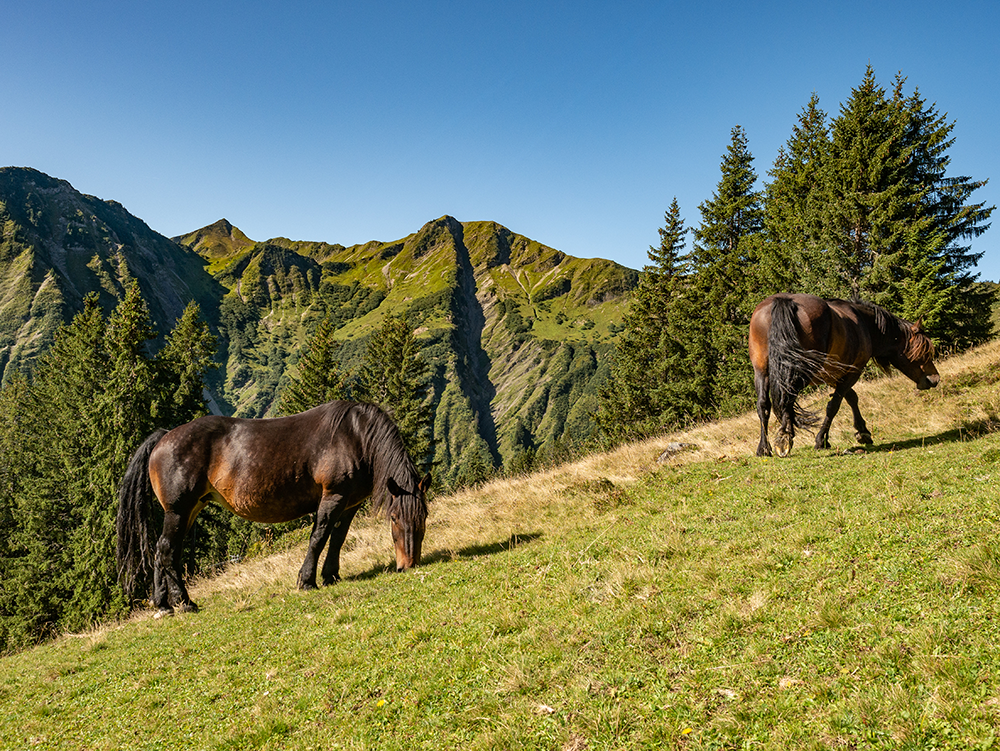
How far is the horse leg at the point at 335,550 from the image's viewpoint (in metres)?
8.93

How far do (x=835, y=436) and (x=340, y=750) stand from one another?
12.0 meters

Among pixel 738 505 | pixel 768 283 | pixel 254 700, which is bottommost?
pixel 254 700

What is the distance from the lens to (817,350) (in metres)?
9.76

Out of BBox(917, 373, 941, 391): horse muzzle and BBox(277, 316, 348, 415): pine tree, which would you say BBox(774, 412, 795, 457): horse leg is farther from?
BBox(277, 316, 348, 415): pine tree

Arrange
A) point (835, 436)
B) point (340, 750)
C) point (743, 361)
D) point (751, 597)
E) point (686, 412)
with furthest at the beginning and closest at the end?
point (686, 412) < point (743, 361) < point (835, 436) < point (751, 597) < point (340, 750)

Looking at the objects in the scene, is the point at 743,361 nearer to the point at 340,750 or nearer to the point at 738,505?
the point at 738,505

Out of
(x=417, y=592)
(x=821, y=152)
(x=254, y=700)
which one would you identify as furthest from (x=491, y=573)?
(x=821, y=152)

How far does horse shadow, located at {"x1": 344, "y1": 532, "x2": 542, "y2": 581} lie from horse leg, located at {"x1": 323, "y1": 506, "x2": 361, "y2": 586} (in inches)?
10.5

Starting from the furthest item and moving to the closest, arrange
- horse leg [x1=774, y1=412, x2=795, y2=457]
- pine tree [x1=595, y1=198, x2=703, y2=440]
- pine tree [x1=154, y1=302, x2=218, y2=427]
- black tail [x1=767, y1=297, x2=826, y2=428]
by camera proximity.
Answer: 1. pine tree [x1=595, y1=198, x2=703, y2=440]
2. pine tree [x1=154, y1=302, x2=218, y2=427]
3. horse leg [x1=774, y1=412, x2=795, y2=457]
4. black tail [x1=767, y1=297, x2=826, y2=428]

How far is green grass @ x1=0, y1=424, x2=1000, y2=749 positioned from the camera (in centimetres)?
294

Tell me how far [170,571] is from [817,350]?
507 inches

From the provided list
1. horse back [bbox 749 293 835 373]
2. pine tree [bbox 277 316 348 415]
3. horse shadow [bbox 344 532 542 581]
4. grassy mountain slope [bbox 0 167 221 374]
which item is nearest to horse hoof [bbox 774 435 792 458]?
horse back [bbox 749 293 835 373]

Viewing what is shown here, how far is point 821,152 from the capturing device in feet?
98.3

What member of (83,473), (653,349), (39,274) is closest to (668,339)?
(653,349)
